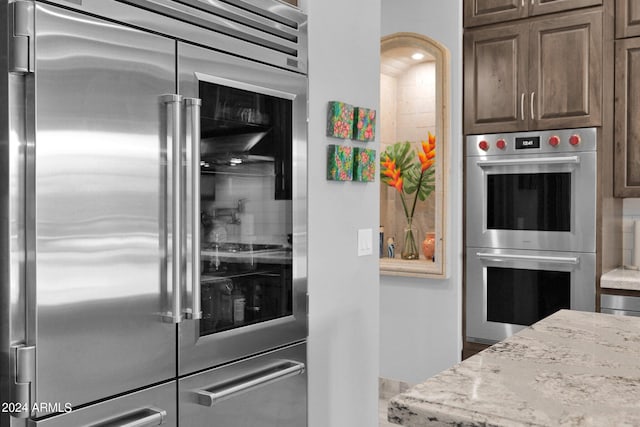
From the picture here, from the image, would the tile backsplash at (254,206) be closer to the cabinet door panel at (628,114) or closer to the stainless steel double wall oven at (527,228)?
the stainless steel double wall oven at (527,228)

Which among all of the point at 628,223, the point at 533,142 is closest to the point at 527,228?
the point at 533,142

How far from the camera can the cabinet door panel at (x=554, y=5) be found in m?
3.36

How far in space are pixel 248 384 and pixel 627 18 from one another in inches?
117

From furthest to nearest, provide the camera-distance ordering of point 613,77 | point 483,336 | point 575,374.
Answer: point 483,336
point 613,77
point 575,374

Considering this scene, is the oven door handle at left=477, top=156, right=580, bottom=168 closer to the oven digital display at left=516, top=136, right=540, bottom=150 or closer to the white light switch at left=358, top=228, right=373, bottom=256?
the oven digital display at left=516, top=136, right=540, bottom=150

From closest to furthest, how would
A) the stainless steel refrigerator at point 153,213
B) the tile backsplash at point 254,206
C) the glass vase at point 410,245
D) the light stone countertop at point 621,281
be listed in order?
1. the stainless steel refrigerator at point 153,213
2. the tile backsplash at point 254,206
3. the light stone countertop at point 621,281
4. the glass vase at point 410,245

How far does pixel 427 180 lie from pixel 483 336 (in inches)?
43.2

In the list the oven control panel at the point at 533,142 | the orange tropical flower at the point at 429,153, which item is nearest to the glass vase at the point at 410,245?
the orange tropical flower at the point at 429,153

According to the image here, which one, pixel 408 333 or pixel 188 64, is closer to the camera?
pixel 188 64

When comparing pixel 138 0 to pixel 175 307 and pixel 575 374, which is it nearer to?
pixel 175 307

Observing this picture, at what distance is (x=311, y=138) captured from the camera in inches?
94.0

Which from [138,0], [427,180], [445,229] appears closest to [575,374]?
[138,0]

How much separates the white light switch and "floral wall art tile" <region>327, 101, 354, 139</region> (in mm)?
450

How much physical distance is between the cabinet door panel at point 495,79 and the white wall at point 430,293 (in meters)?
0.07
